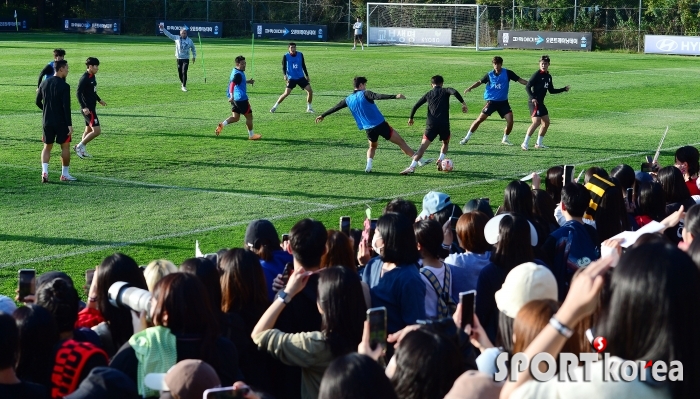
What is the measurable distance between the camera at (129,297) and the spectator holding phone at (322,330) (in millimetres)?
722

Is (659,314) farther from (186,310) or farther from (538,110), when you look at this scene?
(538,110)

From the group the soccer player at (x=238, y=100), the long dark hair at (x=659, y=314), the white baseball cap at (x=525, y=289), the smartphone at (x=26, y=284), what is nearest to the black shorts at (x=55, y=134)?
the soccer player at (x=238, y=100)

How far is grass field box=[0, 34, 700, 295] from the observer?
11664 millimetres

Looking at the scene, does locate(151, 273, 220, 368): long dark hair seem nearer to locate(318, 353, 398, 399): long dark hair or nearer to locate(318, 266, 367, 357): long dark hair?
locate(318, 266, 367, 357): long dark hair

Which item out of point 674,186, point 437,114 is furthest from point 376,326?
point 437,114

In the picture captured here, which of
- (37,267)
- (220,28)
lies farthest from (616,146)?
(220,28)

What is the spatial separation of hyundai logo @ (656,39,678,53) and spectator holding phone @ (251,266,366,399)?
4519 cm

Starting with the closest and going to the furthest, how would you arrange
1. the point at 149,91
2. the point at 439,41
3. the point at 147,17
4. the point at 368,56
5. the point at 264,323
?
the point at 264,323, the point at 149,91, the point at 368,56, the point at 439,41, the point at 147,17

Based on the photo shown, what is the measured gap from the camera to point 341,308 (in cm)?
465

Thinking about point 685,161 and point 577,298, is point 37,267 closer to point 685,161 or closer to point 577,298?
point 685,161

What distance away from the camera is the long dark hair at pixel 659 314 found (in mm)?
2750

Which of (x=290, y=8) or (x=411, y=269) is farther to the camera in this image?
(x=290, y=8)

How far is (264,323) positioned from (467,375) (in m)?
1.88

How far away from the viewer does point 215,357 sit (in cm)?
444
